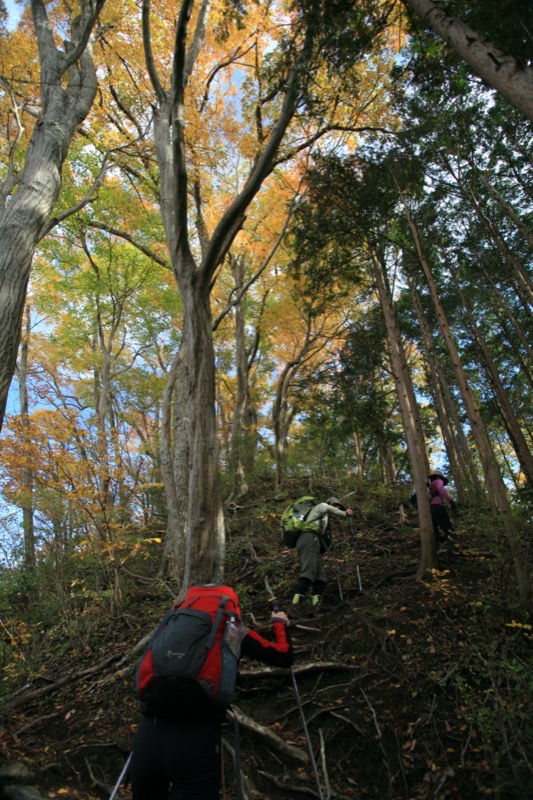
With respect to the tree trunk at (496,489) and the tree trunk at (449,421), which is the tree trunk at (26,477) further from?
the tree trunk at (449,421)

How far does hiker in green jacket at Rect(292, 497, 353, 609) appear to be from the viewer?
18.7 ft

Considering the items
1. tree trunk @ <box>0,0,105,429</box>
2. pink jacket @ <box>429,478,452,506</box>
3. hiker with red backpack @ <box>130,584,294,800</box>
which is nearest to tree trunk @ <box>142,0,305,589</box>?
tree trunk @ <box>0,0,105,429</box>

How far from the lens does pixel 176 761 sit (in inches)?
75.5

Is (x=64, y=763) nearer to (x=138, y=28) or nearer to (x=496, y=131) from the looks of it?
(x=138, y=28)

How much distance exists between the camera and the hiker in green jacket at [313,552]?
570cm

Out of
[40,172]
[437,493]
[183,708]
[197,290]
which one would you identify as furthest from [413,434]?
[40,172]

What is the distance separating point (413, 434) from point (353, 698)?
12.7 ft

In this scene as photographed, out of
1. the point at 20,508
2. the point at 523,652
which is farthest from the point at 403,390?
the point at 20,508

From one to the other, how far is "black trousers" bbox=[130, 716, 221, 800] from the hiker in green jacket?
3789 mm

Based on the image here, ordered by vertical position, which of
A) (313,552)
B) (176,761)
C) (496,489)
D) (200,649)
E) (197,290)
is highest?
(197,290)

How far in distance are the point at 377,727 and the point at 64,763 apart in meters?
2.64

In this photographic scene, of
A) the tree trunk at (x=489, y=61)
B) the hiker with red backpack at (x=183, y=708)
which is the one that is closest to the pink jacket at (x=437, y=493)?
the tree trunk at (x=489, y=61)

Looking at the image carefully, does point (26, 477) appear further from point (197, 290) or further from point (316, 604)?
point (316, 604)

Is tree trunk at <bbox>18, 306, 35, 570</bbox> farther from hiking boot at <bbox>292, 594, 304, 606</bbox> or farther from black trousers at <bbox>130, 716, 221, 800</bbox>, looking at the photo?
black trousers at <bbox>130, 716, 221, 800</bbox>
